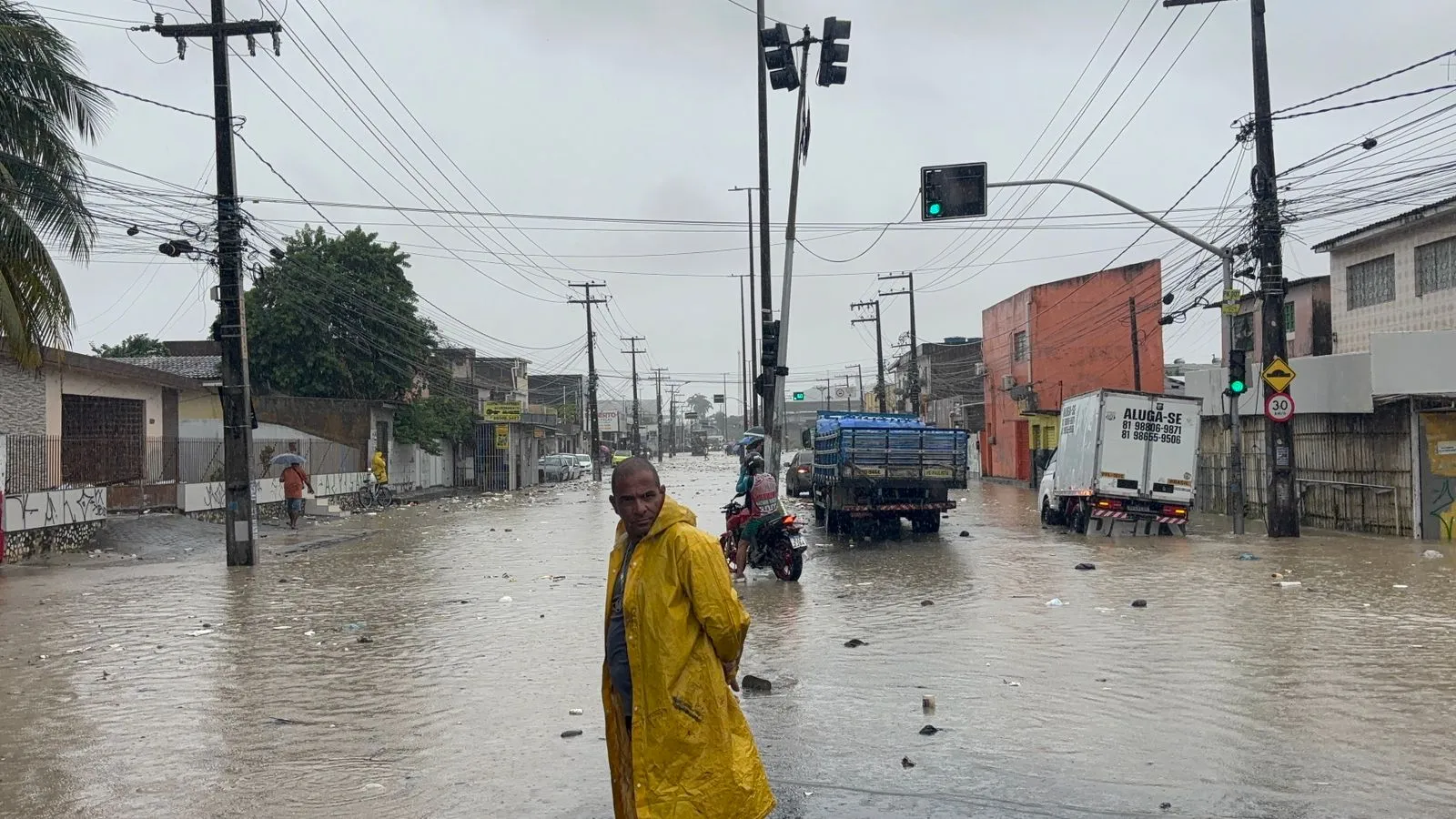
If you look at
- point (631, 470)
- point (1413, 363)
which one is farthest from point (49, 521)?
point (1413, 363)

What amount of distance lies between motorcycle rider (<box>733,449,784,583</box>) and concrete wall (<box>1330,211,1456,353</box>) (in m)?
16.9

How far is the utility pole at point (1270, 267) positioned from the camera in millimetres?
21984

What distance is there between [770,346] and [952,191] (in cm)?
592

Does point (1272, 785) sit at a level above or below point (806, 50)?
below

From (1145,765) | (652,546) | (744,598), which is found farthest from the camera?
(744,598)

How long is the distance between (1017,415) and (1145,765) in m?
51.1

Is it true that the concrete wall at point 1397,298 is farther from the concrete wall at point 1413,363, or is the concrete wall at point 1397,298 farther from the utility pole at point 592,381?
A: the utility pole at point 592,381

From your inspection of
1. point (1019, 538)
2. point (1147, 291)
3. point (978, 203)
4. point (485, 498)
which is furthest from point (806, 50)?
point (1147, 291)

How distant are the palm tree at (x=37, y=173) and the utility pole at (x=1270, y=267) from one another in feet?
61.3

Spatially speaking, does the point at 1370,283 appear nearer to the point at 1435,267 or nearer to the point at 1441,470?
the point at 1435,267

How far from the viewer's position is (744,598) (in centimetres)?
1448

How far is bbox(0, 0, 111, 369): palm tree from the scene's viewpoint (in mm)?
16672

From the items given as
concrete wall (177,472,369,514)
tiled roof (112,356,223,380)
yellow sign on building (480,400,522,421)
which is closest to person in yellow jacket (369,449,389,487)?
concrete wall (177,472,369,514)

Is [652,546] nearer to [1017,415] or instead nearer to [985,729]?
[985,729]
